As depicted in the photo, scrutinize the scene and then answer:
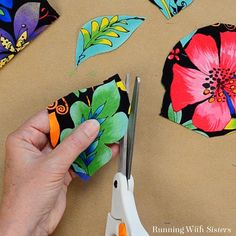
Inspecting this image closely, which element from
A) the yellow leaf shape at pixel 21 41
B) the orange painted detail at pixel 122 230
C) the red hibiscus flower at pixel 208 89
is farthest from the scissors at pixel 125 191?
the yellow leaf shape at pixel 21 41

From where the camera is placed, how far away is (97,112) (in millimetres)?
610

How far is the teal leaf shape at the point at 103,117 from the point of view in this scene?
60 centimetres

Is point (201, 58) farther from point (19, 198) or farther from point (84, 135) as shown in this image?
point (19, 198)

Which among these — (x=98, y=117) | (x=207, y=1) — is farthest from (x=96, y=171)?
(x=207, y=1)

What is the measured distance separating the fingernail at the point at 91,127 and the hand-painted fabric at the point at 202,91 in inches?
5.2

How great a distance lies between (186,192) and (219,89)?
176 mm

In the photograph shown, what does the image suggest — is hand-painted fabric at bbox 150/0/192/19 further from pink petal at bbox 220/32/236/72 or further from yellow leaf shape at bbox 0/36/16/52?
yellow leaf shape at bbox 0/36/16/52

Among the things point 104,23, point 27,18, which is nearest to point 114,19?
point 104,23

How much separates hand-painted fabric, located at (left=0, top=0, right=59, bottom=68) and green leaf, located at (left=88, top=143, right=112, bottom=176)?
8.4 inches

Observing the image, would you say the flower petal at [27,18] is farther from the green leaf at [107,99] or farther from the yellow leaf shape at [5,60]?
the green leaf at [107,99]

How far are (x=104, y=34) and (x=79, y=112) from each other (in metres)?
0.15

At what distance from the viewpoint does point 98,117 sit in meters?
0.61

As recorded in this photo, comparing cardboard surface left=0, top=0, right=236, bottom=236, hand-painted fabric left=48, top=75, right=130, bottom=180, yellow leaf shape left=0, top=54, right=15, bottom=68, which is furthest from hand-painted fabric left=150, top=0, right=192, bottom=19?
yellow leaf shape left=0, top=54, right=15, bottom=68

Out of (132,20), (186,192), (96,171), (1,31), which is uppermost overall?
(1,31)
